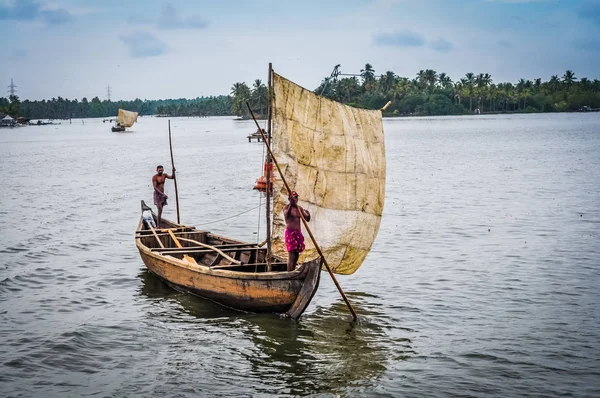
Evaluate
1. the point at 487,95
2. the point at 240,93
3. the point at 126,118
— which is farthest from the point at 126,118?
the point at 487,95

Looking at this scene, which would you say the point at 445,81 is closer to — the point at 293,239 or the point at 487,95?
the point at 487,95

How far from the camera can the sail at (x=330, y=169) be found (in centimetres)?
1396

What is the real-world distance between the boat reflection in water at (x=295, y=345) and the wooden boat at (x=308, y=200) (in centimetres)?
43

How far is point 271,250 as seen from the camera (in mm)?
14516

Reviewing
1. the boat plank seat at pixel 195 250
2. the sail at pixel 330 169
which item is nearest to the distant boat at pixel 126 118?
the boat plank seat at pixel 195 250

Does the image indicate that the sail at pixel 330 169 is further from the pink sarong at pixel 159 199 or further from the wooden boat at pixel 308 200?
the pink sarong at pixel 159 199

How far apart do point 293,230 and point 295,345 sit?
231 cm

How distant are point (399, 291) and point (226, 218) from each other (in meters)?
12.9

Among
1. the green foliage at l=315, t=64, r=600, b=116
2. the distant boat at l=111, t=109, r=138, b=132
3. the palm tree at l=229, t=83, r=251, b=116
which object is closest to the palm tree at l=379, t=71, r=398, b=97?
the green foliage at l=315, t=64, r=600, b=116

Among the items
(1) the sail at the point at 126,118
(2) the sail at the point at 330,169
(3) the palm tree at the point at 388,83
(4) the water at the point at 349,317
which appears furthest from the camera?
(3) the palm tree at the point at 388,83

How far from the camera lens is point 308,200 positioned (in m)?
14.3

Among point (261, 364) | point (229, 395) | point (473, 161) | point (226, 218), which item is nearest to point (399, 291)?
point (261, 364)

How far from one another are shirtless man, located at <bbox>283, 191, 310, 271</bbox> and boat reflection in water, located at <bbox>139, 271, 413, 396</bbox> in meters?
1.43

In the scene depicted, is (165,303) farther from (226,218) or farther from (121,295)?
(226,218)
